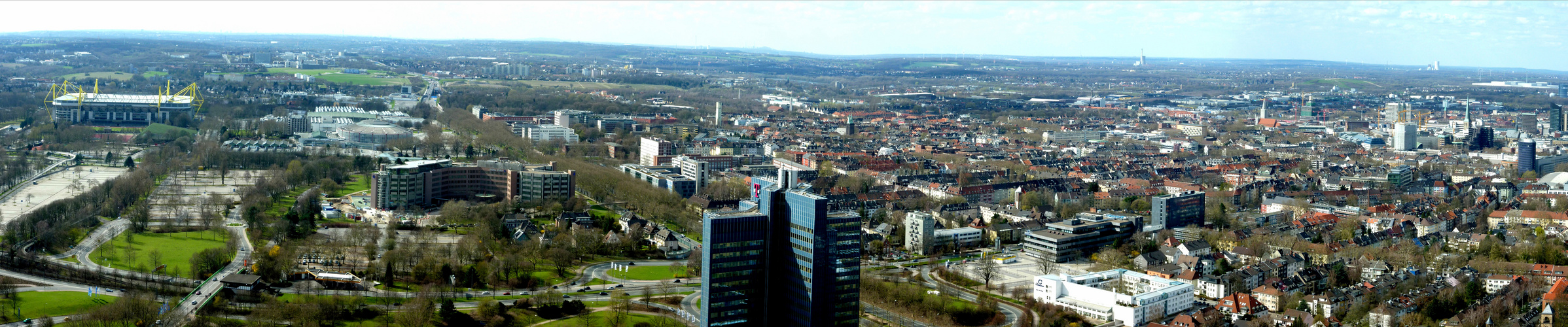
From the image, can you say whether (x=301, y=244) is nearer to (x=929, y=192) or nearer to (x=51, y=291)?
(x=51, y=291)

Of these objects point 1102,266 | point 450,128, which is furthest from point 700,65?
point 1102,266

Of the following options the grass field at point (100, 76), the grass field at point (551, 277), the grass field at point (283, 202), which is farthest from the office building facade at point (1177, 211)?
the grass field at point (100, 76)

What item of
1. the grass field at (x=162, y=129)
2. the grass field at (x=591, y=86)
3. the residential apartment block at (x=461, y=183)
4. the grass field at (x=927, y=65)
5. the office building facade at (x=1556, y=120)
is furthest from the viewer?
the grass field at (x=927, y=65)

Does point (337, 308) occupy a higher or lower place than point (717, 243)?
lower

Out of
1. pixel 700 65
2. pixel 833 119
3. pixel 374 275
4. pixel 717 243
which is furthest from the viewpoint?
pixel 700 65

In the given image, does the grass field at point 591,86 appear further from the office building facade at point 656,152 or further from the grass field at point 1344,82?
the grass field at point 1344,82

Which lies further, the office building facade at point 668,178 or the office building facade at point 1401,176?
the office building facade at point 1401,176

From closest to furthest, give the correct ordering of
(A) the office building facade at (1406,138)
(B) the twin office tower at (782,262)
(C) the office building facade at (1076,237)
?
1. (B) the twin office tower at (782,262)
2. (C) the office building facade at (1076,237)
3. (A) the office building facade at (1406,138)
